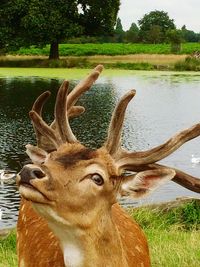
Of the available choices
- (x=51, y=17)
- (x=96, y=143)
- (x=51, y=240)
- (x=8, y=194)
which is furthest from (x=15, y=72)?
(x=51, y=240)

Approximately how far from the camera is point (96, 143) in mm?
18688

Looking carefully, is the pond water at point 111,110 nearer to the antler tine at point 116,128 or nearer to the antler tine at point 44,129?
the antler tine at point 44,129

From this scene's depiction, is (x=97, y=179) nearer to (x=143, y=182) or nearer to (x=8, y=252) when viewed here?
(x=143, y=182)

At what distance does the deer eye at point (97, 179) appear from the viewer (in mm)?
3921

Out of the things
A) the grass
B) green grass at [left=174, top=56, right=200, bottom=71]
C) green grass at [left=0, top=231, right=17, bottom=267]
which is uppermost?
green grass at [left=0, top=231, right=17, bottom=267]

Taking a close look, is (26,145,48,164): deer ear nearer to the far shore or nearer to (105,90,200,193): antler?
(105,90,200,193): antler

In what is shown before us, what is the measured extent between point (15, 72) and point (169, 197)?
105 feet

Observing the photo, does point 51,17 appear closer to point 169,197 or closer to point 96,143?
point 96,143

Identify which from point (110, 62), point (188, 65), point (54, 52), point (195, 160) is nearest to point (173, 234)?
point (195, 160)

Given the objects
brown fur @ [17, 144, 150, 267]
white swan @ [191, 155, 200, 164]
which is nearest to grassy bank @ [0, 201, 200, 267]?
brown fur @ [17, 144, 150, 267]

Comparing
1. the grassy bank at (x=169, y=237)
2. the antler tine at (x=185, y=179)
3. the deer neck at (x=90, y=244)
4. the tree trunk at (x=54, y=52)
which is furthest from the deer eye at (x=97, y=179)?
the tree trunk at (x=54, y=52)

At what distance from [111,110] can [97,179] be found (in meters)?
21.8

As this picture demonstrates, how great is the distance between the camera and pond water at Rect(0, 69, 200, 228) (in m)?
15.6

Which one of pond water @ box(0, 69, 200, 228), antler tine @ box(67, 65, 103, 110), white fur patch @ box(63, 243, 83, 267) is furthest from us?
pond water @ box(0, 69, 200, 228)
